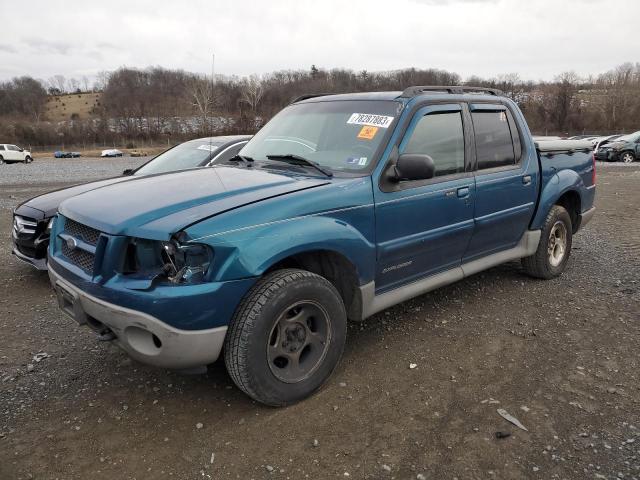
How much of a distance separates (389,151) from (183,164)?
3646 millimetres

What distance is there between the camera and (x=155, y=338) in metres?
2.61

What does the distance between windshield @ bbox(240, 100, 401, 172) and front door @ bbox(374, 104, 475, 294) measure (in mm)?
232

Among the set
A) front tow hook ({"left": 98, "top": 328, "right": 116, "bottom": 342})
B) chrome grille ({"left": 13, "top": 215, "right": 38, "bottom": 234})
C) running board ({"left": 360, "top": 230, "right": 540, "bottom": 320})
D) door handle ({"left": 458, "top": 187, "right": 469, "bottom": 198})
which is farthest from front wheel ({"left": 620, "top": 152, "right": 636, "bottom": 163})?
front tow hook ({"left": 98, "top": 328, "right": 116, "bottom": 342})

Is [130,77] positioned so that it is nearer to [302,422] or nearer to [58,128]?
[58,128]

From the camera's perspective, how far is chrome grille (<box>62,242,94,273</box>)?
2896 millimetres

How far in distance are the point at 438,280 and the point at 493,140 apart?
1422 millimetres

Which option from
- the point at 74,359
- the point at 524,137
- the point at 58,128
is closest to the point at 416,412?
the point at 74,359

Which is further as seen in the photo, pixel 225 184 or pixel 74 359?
pixel 74 359

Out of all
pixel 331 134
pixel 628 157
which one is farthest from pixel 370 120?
pixel 628 157

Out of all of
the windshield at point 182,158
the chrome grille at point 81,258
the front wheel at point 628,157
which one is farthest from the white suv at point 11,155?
the chrome grille at point 81,258

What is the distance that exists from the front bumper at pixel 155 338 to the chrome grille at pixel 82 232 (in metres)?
0.35

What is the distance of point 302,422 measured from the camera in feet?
9.39

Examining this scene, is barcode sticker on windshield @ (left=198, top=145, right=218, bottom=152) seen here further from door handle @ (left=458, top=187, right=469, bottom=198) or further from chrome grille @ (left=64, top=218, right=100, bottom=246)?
door handle @ (left=458, top=187, right=469, bottom=198)

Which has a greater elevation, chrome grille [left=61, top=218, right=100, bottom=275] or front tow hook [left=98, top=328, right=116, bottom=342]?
chrome grille [left=61, top=218, right=100, bottom=275]
